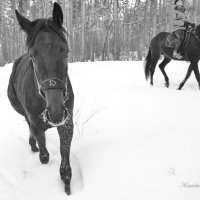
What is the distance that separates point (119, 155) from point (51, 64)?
184cm

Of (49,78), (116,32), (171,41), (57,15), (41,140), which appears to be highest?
(57,15)

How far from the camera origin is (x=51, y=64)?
2414mm

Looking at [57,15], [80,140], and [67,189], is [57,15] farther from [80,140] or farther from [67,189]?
[80,140]

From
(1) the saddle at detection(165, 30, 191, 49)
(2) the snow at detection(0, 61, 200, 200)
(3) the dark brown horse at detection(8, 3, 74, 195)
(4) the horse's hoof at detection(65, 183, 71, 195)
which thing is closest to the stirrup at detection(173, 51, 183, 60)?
(1) the saddle at detection(165, 30, 191, 49)

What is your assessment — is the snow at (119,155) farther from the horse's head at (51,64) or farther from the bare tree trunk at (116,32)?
the bare tree trunk at (116,32)

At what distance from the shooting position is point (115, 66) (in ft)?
43.1

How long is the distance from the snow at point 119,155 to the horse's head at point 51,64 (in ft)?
3.85

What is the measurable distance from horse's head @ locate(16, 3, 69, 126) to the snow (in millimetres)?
1172

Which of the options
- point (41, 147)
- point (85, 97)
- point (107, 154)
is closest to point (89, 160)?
point (107, 154)

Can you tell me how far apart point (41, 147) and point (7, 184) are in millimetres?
599

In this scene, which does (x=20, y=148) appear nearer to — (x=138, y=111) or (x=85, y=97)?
(x=138, y=111)

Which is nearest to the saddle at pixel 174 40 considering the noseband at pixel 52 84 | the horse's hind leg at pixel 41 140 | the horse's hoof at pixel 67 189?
the horse's hind leg at pixel 41 140

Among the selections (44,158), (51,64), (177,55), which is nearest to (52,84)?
(51,64)

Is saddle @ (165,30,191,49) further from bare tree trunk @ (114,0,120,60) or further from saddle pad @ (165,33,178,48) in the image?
bare tree trunk @ (114,0,120,60)
